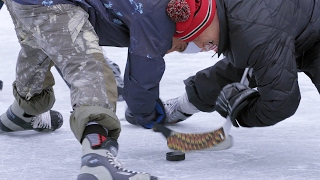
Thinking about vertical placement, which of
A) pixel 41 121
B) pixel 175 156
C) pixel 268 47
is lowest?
pixel 41 121

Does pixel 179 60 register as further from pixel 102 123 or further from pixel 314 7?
pixel 102 123

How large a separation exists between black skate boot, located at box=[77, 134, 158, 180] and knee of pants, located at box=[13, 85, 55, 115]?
0.72 m

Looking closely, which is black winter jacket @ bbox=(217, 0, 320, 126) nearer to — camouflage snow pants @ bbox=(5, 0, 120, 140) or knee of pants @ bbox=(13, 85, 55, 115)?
camouflage snow pants @ bbox=(5, 0, 120, 140)

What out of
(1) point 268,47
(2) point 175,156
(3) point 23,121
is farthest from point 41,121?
(1) point 268,47

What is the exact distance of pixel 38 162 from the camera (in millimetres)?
2445

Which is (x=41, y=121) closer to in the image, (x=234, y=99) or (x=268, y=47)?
(x=234, y=99)

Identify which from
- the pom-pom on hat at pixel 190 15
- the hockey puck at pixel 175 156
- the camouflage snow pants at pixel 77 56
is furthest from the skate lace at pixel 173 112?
the camouflage snow pants at pixel 77 56

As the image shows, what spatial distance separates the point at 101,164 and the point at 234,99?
760 millimetres

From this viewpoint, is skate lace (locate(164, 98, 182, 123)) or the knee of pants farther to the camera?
skate lace (locate(164, 98, 182, 123))

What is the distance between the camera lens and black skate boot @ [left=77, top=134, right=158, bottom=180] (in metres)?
1.97

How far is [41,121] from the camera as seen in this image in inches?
114

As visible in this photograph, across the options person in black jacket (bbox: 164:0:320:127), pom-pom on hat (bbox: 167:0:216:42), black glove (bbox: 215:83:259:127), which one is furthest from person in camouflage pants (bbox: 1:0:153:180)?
black glove (bbox: 215:83:259:127)

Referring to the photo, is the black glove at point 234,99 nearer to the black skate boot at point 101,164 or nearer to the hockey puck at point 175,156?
the hockey puck at point 175,156

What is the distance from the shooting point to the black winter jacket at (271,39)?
2.26 metres
